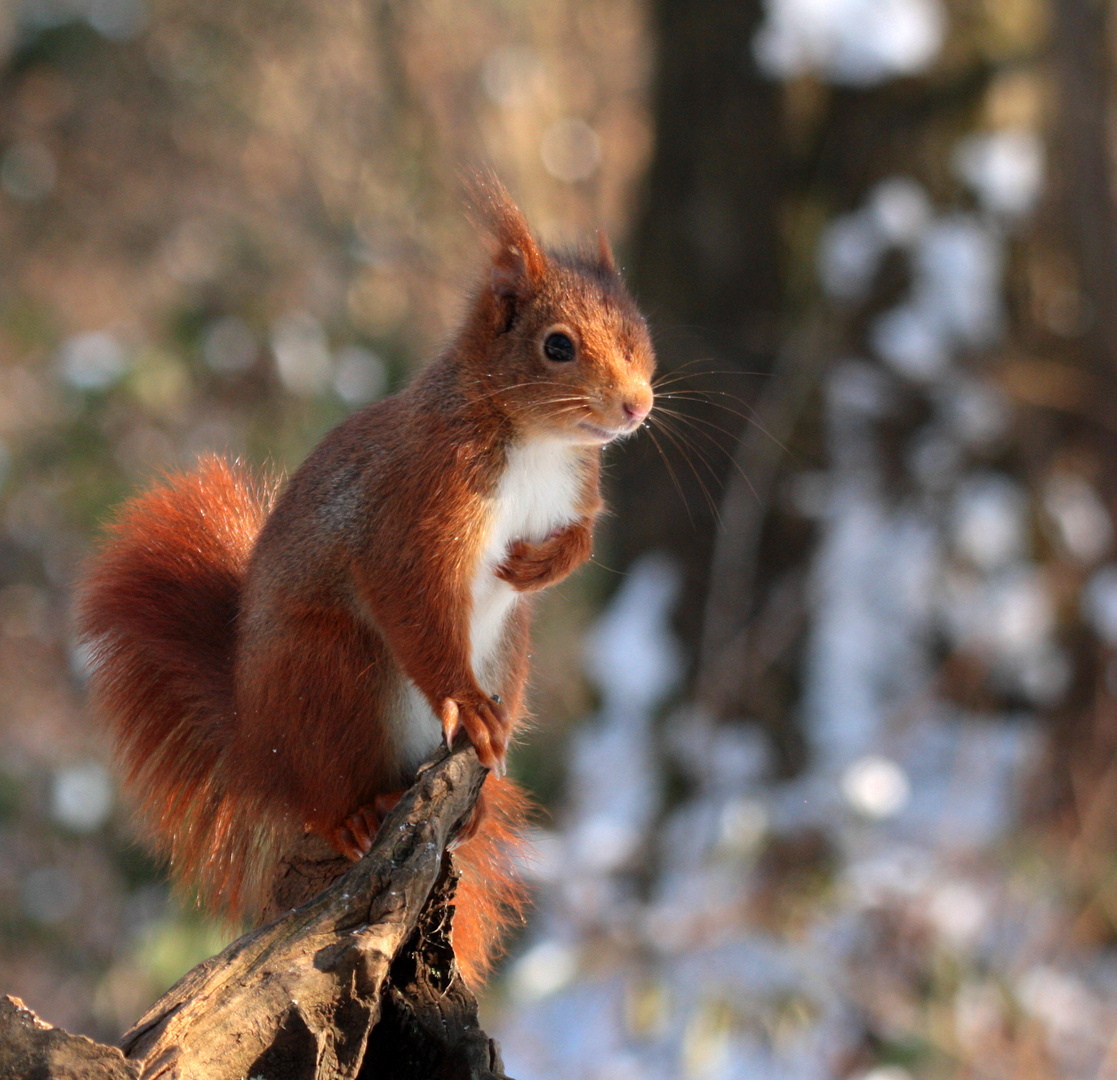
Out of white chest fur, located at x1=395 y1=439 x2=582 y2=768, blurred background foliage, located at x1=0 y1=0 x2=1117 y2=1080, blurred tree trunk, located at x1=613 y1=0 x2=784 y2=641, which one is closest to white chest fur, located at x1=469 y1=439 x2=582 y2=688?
white chest fur, located at x1=395 y1=439 x2=582 y2=768

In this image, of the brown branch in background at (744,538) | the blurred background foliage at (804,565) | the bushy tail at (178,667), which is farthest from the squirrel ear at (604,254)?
the brown branch in background at (744,538)

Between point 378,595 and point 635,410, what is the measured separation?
0.28 metres

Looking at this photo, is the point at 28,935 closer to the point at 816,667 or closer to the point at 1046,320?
the point at 816,667

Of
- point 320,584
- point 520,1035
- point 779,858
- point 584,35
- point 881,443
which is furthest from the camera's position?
point 584,35

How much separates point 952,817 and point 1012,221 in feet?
4.86

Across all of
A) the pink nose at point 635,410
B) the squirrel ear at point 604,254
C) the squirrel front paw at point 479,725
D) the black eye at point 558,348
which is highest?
the squirrel ear at point 604,254

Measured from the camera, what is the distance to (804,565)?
327 centimetres

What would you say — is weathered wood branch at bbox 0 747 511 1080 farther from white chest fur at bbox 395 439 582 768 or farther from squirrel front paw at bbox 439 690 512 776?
white chest fur at bbox 395 439 582 768

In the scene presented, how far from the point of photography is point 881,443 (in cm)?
326

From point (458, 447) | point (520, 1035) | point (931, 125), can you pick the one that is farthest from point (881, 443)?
point (458, 447)

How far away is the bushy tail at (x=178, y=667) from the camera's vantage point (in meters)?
1.30

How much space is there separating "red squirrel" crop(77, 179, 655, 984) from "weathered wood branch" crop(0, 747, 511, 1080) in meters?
0.13

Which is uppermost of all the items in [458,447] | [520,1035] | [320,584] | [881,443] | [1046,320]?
[458,447]

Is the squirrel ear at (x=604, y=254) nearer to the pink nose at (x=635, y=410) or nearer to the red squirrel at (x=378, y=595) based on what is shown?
the red squirrel at (x=378, y=595)
